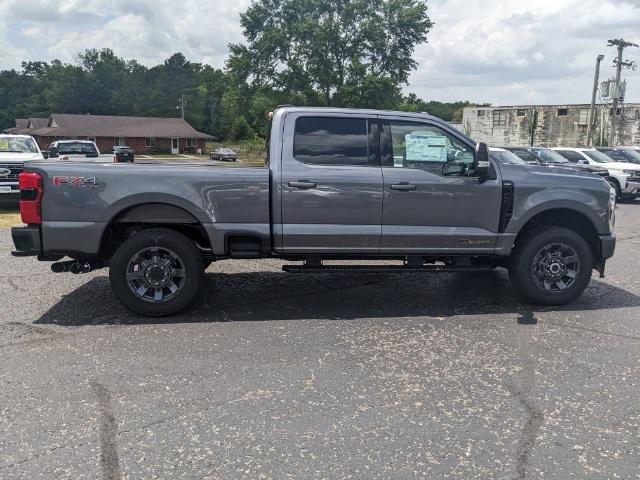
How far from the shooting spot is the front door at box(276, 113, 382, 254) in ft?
18.4

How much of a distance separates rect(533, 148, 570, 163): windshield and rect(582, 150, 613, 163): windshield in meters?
1.18

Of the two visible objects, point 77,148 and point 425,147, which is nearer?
point 425,147

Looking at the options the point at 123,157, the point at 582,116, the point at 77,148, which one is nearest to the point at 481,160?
the point at 123,157

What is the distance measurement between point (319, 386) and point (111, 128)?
7204 cm

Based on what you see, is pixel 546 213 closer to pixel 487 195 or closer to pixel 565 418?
pixel 487 195

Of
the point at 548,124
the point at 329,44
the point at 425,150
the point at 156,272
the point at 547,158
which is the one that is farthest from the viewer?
the point at 548,124

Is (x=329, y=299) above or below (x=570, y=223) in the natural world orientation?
below

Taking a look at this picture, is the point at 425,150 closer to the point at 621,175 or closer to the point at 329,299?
the point at 329,299

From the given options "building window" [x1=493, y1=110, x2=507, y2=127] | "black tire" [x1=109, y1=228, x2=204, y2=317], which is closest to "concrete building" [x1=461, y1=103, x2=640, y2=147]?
"building window" [x1=493, y1=110, x2=507, y2=127]

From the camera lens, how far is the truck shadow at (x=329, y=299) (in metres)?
5.77

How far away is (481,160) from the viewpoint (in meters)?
5.60

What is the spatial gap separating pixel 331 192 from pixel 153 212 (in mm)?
1715

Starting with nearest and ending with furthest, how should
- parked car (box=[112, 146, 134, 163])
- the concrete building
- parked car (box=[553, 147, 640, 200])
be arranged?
parked car (box=[112, 146, 134, 163]) < parked car (box=[553, 147, 640, 200]) < the concrete building

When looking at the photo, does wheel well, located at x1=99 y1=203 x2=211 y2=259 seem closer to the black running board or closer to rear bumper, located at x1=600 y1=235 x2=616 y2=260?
the black running board
